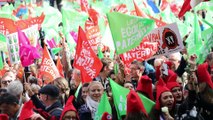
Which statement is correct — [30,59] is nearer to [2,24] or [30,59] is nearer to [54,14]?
[2,24]

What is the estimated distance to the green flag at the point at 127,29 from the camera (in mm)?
10445

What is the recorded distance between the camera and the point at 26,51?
1366 cm

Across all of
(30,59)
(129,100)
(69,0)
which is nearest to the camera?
(129,100)

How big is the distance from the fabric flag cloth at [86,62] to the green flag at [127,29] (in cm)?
38

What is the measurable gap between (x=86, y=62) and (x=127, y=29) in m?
0.81

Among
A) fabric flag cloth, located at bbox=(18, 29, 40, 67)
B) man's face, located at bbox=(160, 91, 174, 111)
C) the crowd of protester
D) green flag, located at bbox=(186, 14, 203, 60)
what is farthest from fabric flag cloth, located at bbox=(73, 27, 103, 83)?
fabric flag cloth, located at bbox=(18, 29, 40, 67)

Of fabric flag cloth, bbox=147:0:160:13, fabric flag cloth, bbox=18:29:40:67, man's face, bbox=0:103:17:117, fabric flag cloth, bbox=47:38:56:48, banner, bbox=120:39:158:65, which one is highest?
fabric flag cloth, bbox=147:0:160:13

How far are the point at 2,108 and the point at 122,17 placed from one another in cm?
379

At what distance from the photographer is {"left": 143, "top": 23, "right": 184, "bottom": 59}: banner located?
10.0 m

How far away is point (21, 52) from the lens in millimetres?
13609

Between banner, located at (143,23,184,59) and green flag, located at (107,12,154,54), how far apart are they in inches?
7.0

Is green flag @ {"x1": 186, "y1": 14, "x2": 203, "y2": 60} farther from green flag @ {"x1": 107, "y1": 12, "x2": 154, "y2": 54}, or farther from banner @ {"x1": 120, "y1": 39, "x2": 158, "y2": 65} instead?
green flag @ {"x1": 107, "y1": 12, "x2": 154, "y2": 54}

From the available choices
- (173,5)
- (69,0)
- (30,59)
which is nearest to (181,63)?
(30,59)

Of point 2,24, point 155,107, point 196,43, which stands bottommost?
point 155,107
